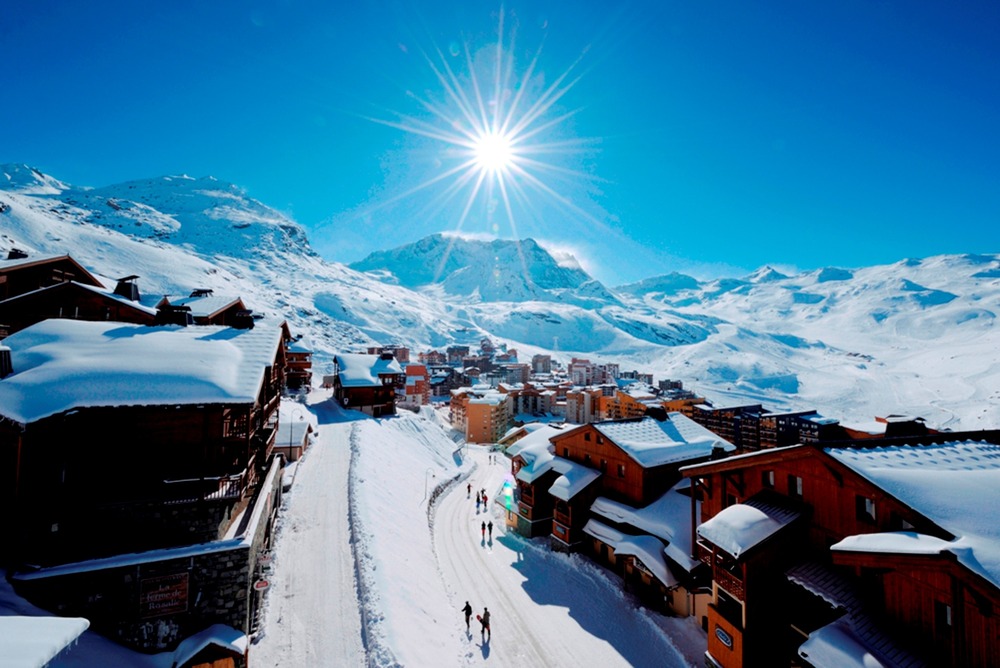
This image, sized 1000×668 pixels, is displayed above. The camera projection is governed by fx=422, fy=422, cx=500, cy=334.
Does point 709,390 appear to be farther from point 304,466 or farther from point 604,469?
point 304,466

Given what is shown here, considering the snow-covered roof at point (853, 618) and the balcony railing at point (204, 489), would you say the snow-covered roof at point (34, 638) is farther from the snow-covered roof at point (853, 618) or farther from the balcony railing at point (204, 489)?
the snow-covered roof at point (853, 618)

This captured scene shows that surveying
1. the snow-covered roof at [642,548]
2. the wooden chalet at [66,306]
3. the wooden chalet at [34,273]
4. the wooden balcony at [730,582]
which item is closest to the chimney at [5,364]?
the wooden chalet at [66,306]

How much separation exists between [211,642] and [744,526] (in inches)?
692

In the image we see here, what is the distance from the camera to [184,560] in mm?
13430

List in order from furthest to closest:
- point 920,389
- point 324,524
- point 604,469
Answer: point 920,389, point 604,469, point 324,524

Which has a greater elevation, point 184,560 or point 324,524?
point 184,560

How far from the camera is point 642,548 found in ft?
70.7

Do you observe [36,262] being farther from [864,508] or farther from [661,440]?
[864,508]

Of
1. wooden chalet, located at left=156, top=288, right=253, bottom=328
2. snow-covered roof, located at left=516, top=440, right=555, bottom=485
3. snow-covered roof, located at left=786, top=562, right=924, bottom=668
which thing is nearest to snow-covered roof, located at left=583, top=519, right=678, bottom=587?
snow-covered roof, located at left=516, top=440, right=555, bottom=485

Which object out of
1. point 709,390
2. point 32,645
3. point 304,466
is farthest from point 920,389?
point 32,645

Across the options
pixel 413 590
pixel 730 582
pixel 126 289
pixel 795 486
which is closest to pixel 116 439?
pixel 413 590

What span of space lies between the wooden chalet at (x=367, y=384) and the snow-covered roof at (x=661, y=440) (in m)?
26.9

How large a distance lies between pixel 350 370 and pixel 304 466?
783 inches

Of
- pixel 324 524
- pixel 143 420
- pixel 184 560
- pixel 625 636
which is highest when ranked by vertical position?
pixel 143 420
